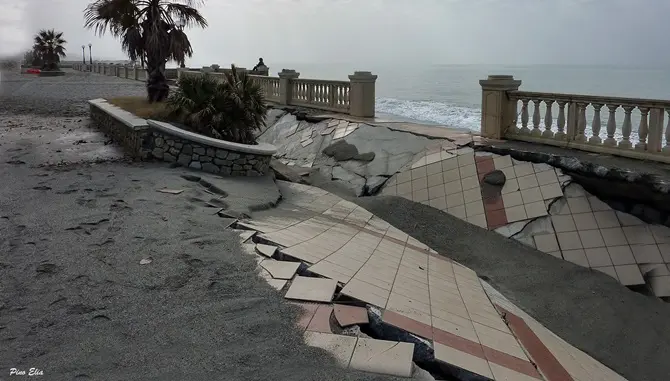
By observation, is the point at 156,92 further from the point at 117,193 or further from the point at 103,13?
the point at 117,193

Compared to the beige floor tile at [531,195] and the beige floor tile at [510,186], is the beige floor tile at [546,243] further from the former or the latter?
the beige floor tile at [510,186]

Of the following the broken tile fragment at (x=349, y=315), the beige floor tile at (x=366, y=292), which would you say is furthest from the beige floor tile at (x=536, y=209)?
the broken tile fragment at (x=349, y=315)

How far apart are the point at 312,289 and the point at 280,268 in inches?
22.9

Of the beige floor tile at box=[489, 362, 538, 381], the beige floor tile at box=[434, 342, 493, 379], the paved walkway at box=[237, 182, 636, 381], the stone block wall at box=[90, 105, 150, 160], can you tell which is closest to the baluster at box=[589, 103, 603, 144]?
the paved walkway at box=[237, 182, 636, 381]

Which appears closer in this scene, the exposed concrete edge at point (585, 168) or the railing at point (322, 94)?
the exposed concrete edge at point (585, 168)

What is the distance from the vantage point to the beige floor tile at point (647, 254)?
24.6 feet

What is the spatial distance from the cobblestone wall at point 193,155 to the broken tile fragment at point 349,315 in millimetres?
6614

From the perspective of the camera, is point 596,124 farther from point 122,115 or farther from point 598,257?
point 122,115

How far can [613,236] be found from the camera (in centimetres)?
796

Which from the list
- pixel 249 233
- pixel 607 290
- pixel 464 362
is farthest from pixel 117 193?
pixel 607 290

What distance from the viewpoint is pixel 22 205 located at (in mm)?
7625

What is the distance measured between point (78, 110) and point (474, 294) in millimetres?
18970

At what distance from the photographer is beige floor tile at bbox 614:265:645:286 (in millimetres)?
7414

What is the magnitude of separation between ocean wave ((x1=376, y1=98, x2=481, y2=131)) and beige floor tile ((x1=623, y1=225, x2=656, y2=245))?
21.1 metres
